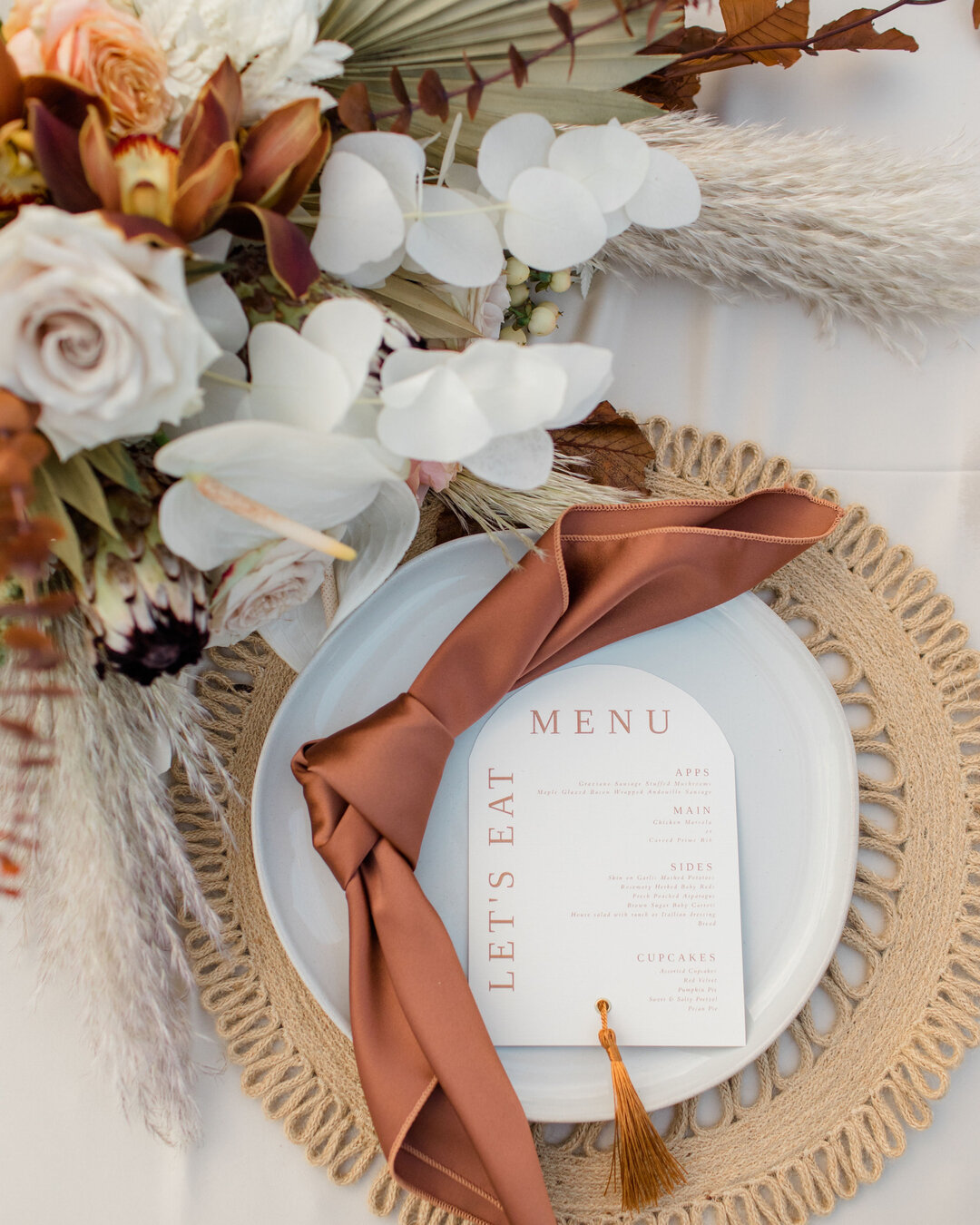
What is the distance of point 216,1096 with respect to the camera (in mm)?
650

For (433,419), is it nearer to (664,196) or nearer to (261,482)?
(261,482)

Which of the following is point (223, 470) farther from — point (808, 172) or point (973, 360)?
point (973, 360)

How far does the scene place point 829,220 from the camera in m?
0.65

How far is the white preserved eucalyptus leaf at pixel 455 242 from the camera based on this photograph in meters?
0.46

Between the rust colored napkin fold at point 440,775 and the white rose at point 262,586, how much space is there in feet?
0.44

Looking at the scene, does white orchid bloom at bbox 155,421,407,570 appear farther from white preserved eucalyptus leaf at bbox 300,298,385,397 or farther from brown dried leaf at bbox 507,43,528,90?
brown dried leaf at bbox 507,43,528,90

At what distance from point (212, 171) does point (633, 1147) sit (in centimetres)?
62

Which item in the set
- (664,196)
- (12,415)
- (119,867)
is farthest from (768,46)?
(119,867)

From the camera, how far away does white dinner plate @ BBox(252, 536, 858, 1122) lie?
1.99ft

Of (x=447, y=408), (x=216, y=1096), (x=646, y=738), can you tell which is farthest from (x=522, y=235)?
(x=216, y=1096)

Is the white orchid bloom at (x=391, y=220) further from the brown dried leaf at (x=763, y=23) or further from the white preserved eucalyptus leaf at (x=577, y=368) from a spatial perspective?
the brown dried leaf at (x=763, y=23)

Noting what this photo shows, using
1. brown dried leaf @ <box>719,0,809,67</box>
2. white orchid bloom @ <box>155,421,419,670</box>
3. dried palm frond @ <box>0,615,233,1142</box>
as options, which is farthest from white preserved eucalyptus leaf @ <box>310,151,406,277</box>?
brown dried leaf @ <box>719,0,809,67</box>

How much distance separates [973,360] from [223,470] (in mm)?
613

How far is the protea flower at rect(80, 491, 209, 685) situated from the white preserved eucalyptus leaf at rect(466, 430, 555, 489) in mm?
149
